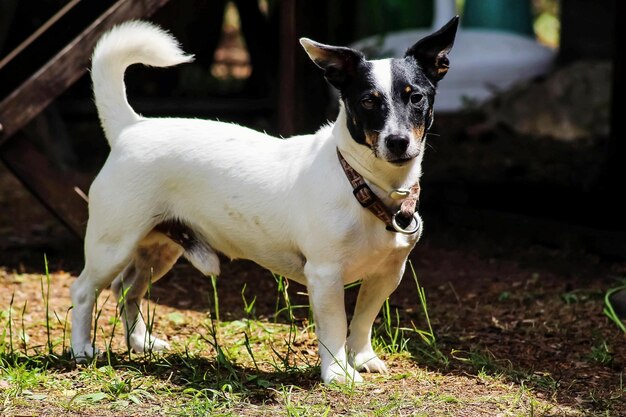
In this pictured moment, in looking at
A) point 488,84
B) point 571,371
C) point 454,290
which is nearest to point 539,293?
point 454,290

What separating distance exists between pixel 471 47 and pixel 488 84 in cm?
41

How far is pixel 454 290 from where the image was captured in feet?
18.5

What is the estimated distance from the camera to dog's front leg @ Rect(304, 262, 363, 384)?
387 centimetres

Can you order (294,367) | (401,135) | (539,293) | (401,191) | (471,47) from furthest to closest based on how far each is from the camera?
(471,47) < (539,293) < (294,367) < (401,191) < (401,135)

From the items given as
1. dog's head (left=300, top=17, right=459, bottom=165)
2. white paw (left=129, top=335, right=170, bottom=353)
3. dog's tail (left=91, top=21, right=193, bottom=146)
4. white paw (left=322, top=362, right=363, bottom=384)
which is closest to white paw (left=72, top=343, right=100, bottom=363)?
white paw (left=129, top=335, right=170, bottom=353)

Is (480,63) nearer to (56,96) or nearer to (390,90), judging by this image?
(56,96)

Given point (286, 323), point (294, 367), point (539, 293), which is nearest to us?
point (294, 367)

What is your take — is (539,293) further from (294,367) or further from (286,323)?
(294,367)

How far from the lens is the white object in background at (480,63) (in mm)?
10172

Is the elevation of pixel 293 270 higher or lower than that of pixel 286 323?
higher

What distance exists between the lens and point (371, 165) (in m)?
3.82

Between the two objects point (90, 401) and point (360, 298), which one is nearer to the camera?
point (90, 401)

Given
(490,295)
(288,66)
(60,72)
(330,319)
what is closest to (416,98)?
(330,319)

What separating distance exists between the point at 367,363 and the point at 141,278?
109 centimetres
